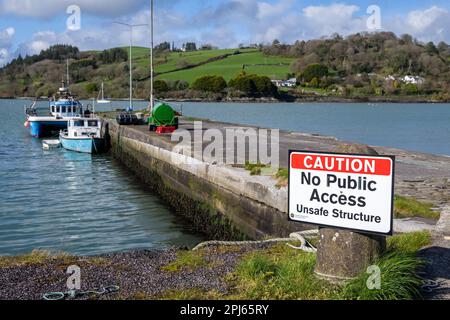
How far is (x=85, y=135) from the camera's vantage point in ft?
131

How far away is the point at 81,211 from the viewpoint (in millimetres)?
20938

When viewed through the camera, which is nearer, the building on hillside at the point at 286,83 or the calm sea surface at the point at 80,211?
the calm sea surface at the point at 80,211

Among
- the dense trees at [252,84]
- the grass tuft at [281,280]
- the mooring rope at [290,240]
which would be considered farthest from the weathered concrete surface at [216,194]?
the dense trees at [252,84]

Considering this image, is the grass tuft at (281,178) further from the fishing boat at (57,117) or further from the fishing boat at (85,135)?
the fishing boat at (57,117)

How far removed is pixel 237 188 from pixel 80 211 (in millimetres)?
7580

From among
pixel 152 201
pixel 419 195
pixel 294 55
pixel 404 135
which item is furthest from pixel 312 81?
pixel 419 195

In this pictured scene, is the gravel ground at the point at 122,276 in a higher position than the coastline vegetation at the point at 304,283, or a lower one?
lower

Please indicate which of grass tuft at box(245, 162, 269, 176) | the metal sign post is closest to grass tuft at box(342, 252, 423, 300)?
the metal sign post

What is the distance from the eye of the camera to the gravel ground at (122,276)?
21.2 feet

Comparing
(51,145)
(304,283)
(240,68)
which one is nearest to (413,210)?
(304,283)

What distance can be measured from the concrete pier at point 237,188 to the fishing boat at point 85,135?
463 inches

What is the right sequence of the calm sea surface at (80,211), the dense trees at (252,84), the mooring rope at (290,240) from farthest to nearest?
1. the dense trees at (252,84)
2. the calm sea surface at (80,211)
3. the mooring rope at (290,240)

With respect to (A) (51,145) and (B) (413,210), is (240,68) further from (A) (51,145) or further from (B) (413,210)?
(B) (413,210)

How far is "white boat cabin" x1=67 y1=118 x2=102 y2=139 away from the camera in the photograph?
3969 cm
